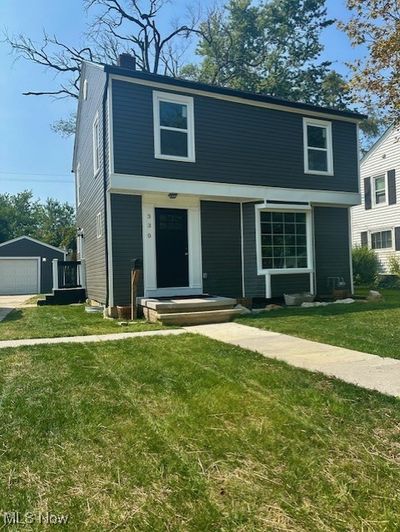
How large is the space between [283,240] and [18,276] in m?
19.2

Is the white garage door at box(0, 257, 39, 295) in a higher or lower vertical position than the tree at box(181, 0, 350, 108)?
lower

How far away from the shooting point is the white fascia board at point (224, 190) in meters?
9.30

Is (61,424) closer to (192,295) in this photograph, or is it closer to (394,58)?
(192,295)

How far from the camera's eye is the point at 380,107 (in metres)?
9.23

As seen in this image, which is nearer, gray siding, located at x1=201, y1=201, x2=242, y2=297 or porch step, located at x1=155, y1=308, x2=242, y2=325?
porch step, located at x1=155, y1=308, x2=242, y2=325

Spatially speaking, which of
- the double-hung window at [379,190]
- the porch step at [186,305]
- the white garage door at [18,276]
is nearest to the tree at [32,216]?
the white garage door at [18,276]

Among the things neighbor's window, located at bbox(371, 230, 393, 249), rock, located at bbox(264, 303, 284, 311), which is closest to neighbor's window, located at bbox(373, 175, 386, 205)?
neighbor's window, located at bbox(371, 230, 393, 249)

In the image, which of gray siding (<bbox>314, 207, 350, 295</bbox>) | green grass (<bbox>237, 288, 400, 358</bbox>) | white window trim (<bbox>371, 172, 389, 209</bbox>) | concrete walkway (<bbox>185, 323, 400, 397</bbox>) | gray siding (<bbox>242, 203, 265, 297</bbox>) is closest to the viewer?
concrete walkway (<bbox>185, 323, 400, 397</bbox>)

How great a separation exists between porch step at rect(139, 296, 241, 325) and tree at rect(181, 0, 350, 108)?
21.0m

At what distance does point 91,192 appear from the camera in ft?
41.1

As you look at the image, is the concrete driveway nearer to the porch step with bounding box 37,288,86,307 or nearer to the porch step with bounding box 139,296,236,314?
the porch step with bounding box 37,288,86,307

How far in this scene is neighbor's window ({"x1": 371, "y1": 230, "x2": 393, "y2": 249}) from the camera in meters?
19.5

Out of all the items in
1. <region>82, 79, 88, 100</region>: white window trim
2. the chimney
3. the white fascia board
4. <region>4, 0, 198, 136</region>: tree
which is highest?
<region>4, 0, 198, 136</region>: tree

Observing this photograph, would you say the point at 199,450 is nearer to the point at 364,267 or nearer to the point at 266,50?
the point at 364,267
